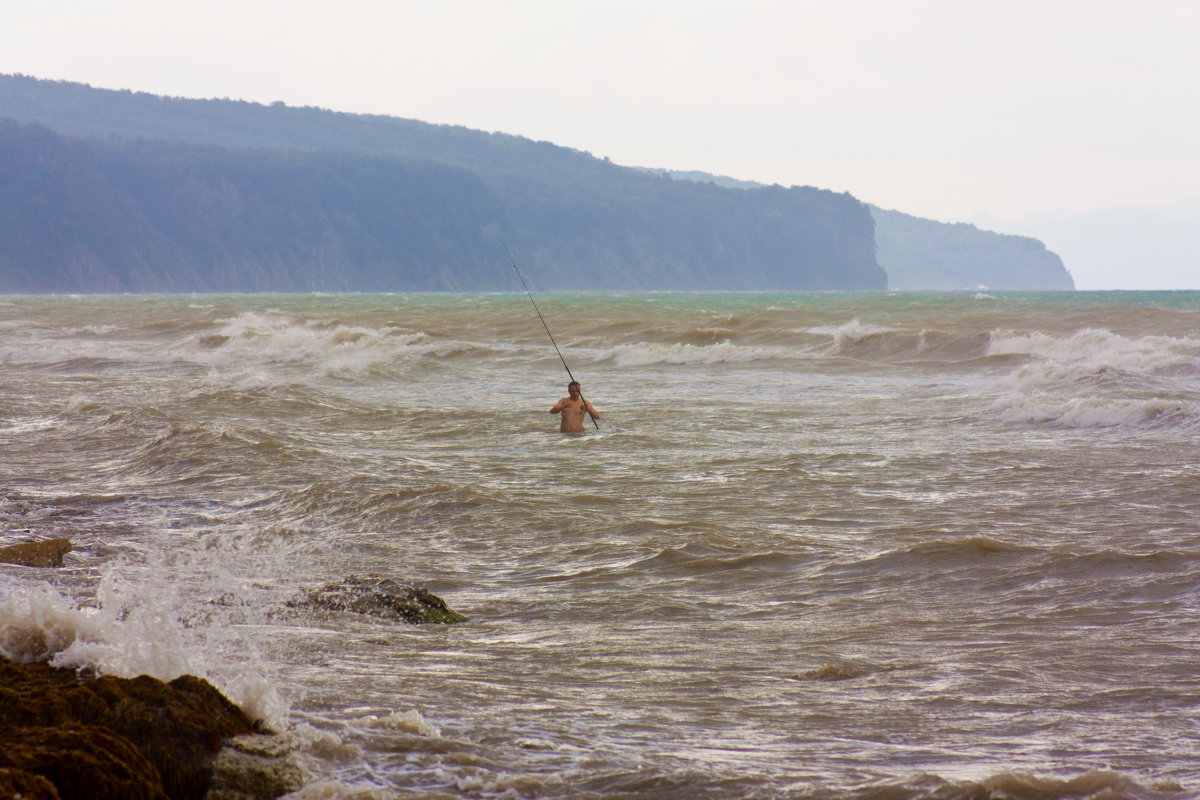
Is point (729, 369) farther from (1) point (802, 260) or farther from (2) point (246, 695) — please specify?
(1) point (802, 260)

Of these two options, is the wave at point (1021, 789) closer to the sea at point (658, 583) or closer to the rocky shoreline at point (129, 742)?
the sea at point (658, 583)

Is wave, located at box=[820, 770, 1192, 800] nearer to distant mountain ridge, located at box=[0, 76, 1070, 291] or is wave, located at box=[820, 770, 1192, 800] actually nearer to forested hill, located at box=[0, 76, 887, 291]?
distant mountain ridge, located at box=[0, 76, 1070, 291]

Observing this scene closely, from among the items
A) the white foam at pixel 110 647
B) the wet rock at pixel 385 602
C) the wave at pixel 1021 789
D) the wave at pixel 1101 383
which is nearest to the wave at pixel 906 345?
the wave at pixel 1101 383

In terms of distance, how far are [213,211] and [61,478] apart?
137 meters

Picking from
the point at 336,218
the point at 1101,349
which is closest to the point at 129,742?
the point at 1101,349

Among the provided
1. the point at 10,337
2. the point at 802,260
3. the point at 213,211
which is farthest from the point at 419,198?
the point at 10,337

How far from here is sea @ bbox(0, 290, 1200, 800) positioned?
312 centimetres

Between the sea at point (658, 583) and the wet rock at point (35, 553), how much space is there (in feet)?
0.48

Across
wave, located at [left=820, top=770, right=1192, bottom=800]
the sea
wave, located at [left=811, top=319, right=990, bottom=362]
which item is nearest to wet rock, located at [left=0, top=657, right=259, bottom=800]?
the sea

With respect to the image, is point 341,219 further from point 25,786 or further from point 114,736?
point 25,786

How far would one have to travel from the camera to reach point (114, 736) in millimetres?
2490

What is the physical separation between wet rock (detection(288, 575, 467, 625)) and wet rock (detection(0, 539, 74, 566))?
1.43 m

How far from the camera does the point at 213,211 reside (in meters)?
136

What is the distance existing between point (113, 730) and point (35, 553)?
10.8 feet
